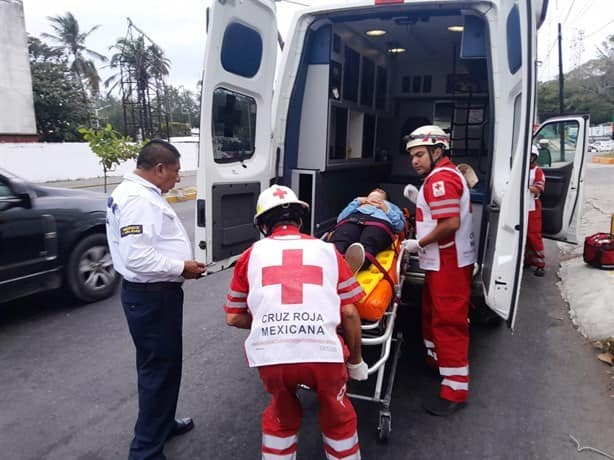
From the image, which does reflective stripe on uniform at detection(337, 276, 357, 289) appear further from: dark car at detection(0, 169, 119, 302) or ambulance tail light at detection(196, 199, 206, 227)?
dark car at detection(0, 169, 119, 302)

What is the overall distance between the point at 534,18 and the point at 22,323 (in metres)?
4.88

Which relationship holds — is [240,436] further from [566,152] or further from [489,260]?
[566,152]

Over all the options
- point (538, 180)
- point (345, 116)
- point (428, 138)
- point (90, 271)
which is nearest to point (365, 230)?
point (428, 138)

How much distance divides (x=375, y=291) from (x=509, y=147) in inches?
65.1

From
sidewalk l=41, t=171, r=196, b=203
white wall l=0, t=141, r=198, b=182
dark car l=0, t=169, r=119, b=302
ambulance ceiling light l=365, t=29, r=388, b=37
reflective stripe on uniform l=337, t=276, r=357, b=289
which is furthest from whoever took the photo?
white wall l=0, t=141, r=198, b=182

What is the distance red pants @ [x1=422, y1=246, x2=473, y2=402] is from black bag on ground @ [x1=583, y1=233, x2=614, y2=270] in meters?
3.73

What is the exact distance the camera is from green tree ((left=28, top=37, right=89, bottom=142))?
76.3 ft

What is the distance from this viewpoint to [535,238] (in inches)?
241

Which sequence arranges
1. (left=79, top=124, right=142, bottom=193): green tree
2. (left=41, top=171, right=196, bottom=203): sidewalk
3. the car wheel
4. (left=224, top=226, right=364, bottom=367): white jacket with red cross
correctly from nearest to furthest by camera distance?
(left=224, top=226, right=364, bottom=367): white jacket with red cross → the car wheel → (left=79, top=124, right=142, bottom=193): green tree → (left=41, top=171, right=196, bottom=203): sidewalk

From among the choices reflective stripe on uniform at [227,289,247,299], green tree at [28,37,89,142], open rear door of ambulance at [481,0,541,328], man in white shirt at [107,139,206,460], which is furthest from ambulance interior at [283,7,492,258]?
green tree at [28,37,89,142]

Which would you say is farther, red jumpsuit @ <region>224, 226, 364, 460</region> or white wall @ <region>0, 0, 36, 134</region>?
white wall @ <region>0, 0, 36, 134</region>

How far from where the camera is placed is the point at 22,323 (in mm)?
4477

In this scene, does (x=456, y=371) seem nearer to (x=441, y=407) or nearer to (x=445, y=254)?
(x=441, y=407)

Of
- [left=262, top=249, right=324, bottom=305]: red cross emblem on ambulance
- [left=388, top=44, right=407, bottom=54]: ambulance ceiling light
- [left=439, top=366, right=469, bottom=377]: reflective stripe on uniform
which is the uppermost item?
[left=388, top=44, right=407, bottom=54]: ambulance ceiling light
